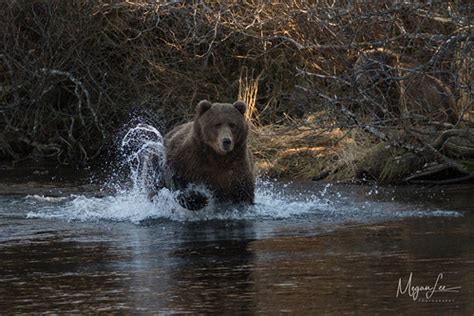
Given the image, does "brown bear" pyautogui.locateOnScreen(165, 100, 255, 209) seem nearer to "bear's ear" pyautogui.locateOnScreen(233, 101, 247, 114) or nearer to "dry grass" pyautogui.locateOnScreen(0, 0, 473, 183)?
"bear's ear" pyautogui.locateOnScreen(233, 101, 247, 114)

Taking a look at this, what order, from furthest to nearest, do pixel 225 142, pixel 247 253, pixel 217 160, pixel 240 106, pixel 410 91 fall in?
→ pixel 410 91 → pixel 240 106 → pixel 217 160 → pixel 225 142 → pixel 247 253

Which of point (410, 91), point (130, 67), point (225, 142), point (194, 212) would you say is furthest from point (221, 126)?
point (130, 67)

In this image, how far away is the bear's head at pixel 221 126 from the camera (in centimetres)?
1073

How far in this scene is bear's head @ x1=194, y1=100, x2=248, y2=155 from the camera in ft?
35.2

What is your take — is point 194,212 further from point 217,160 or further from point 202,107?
point 202,107

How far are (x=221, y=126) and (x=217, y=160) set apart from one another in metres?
0.35

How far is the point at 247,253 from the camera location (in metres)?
8.56

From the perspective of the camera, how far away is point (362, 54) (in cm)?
1328

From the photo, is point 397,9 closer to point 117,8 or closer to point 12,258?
point 12,258

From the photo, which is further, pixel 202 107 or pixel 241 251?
pixel 202 107
